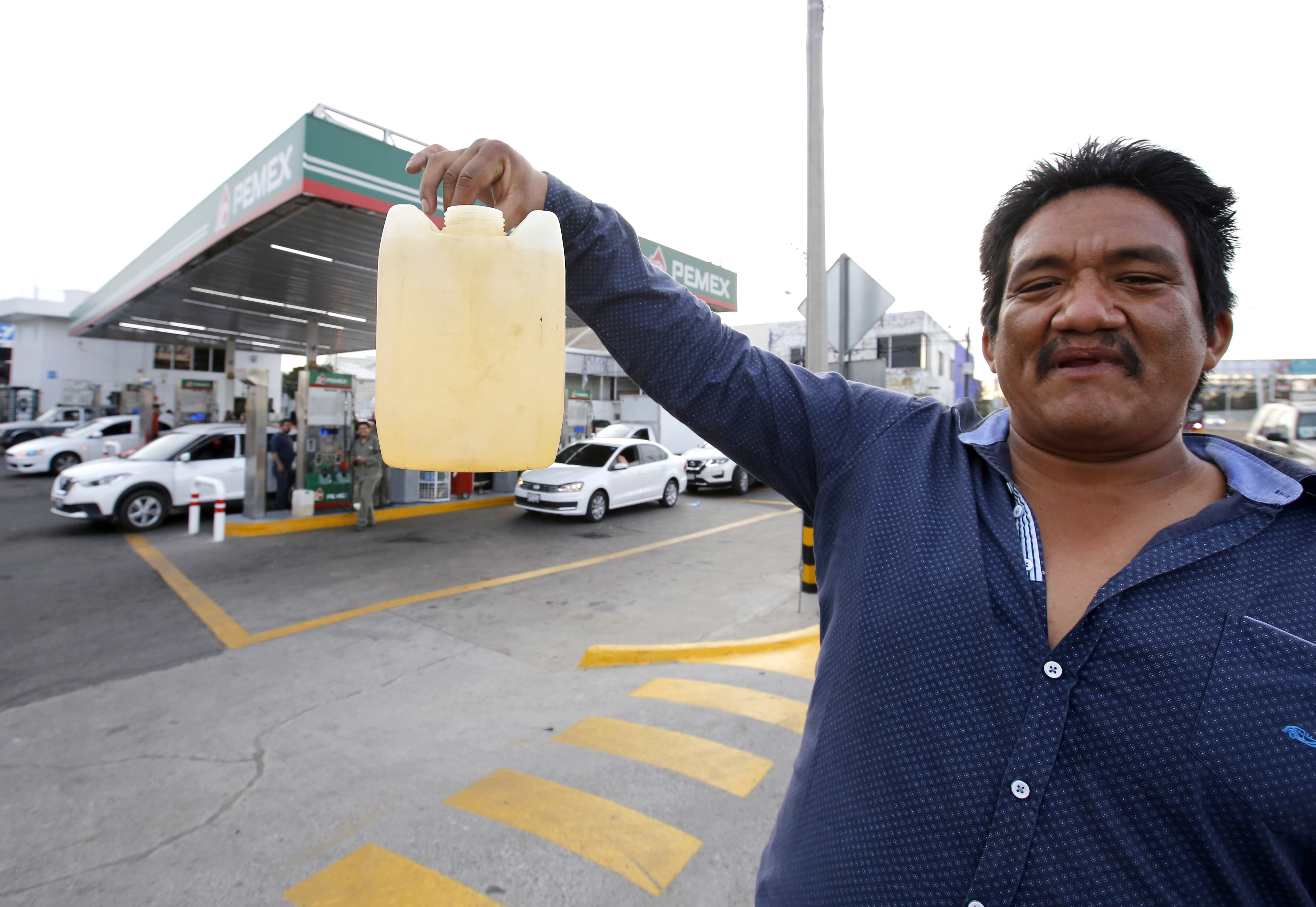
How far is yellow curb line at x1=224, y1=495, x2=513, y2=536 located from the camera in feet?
32.0

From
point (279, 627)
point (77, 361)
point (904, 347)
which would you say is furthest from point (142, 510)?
point (904, 347)

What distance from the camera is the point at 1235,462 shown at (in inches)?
45.4

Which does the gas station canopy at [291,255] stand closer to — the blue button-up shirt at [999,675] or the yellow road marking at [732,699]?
the blue button-up shirt at [999,675]

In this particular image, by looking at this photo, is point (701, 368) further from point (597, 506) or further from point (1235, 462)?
point (597, 506)

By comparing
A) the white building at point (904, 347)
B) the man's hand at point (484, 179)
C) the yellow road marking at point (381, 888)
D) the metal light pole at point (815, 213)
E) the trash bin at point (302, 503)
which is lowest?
the yellow road marking at point (381, 888)

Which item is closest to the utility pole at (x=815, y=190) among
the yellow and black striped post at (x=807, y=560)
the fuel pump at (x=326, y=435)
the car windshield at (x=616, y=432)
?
the yellow and black striped post at (x=807, y=560)

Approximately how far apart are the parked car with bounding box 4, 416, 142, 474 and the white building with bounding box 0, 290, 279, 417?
880 cm

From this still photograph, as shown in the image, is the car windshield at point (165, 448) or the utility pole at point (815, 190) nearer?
the utility pole at point (815, 190)

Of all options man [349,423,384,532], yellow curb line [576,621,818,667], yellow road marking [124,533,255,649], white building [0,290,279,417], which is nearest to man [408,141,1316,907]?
yellow curb line [576,621,818,667]

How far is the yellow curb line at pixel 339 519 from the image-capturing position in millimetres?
9750

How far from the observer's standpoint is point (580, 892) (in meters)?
2.37

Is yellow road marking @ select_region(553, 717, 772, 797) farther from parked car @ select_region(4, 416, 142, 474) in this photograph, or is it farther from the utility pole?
parked car @ select_region(4, 416, 142, 474)

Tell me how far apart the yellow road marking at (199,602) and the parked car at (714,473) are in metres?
9.90

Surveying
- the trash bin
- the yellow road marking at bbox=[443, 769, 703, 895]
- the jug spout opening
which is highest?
the jug spout opening
